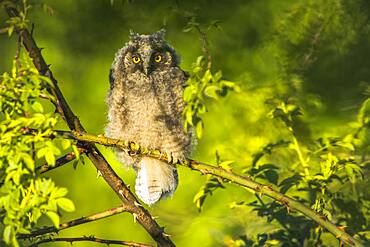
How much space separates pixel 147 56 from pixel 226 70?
1.83 ft

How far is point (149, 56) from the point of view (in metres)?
3.92

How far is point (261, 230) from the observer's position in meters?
3.12

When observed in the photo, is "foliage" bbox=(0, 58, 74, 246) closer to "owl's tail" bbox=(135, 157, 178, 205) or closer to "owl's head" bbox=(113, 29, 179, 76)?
"owl's head" bbox=(113, 29, 179, 76)

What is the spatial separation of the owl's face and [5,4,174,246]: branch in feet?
5.50

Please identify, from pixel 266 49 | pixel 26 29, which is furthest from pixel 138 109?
pixel 26 29

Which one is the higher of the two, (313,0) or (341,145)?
(313,0)

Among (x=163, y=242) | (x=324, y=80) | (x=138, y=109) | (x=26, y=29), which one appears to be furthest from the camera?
(x=324, y=80)

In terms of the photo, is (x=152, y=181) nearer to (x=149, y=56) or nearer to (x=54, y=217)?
(x=149, y=56)

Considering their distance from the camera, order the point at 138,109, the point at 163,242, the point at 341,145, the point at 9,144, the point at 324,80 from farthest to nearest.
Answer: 1. the point at 324,80
2. the point at 138,109
3. the point at 341,145
4. the point at 163,242
5. the point at 9,144

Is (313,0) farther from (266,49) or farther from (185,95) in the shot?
(185,95)

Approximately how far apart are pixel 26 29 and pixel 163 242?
816 millimetres

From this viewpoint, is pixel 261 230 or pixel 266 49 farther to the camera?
pixel 266 49

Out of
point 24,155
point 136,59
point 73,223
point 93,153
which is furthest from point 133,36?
point 24,155

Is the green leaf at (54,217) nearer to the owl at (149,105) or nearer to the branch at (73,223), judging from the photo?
the branch at (73,223)
